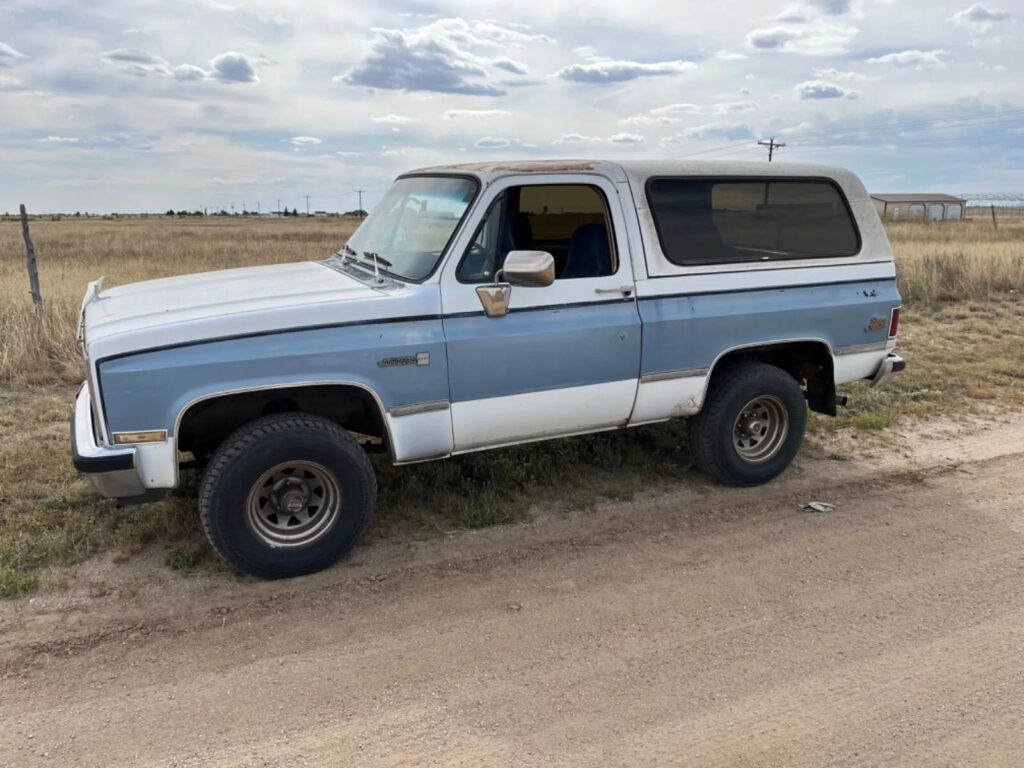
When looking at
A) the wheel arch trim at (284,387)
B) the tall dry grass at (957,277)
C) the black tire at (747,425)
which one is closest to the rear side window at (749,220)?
the black tire at (747,425)

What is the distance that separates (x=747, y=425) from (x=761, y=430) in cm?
16

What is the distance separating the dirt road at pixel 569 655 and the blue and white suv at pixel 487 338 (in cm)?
56

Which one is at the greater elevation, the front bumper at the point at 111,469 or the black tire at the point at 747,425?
the front bumper at the point at 111,469

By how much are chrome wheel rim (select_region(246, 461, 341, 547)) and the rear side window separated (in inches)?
95.1

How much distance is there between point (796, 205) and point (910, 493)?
2084mm

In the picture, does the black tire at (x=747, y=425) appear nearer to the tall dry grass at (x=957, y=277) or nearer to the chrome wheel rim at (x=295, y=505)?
the chrome wheel rim at (x=295, y=505)

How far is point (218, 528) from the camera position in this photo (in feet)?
12.6

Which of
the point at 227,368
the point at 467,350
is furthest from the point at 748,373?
the point at 227,368

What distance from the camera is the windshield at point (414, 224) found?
4320mm

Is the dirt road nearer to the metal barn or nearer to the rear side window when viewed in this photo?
the rear side window

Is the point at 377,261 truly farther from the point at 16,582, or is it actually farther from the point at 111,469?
the point at 16,582

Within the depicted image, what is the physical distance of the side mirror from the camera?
156 inches

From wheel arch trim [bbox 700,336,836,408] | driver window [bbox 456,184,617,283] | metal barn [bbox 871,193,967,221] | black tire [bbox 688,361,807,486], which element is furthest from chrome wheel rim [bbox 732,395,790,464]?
metal barn [bbox 871,193,967,221]

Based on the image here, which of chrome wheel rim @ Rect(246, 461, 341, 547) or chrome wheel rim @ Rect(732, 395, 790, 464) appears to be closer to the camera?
chrome wheel rim @ Rect(246, 461, 341, 547)
